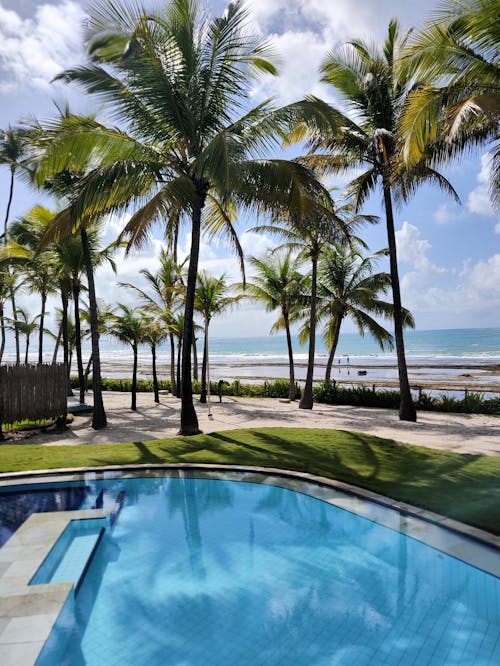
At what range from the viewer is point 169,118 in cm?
959

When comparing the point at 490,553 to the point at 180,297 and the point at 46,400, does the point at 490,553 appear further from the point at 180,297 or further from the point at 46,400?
the point at 180,297

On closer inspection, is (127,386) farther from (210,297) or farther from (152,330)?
(210,297)

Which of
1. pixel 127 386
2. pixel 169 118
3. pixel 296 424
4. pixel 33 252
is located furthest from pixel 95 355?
pixel 127 386

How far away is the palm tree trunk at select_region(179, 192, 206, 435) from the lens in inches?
399

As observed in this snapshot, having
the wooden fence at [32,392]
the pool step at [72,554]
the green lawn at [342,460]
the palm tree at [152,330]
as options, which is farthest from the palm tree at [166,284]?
the pool step at [72,554]

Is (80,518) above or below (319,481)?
below

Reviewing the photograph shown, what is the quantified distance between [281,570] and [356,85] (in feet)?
41.5

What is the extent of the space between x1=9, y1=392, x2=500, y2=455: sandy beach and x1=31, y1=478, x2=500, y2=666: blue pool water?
495 centimetres

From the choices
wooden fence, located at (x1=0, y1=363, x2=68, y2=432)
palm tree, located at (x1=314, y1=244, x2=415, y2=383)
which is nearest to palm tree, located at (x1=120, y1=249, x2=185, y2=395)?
palm tree, located at (x1=314, y1=244, x2=415, y2=383)

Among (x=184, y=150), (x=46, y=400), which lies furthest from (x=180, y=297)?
(x=184, y=150)

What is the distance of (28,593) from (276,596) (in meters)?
2.17

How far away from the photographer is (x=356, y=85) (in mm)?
12570

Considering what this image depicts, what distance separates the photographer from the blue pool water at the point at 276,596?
11.0 ft

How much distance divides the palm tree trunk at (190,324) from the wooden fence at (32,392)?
433cm
